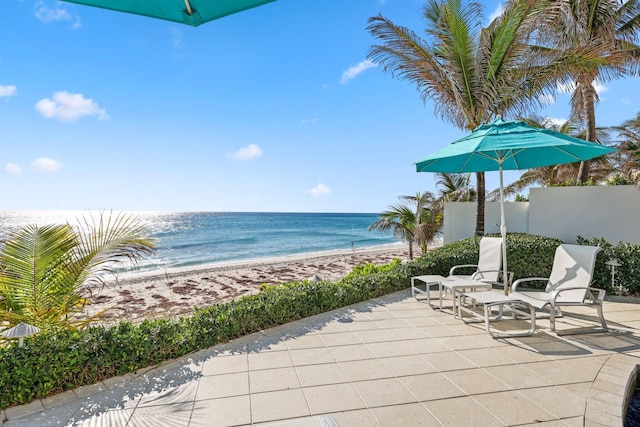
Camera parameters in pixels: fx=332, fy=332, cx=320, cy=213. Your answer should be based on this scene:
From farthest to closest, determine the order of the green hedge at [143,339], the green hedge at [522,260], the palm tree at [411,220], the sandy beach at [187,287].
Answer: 1. the palm tree at [411,220]
2. the sandy beach at [187,287]
3. the green hedge at [522,260]
4. the green hedge at [143,339]

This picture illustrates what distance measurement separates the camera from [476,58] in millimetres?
7914

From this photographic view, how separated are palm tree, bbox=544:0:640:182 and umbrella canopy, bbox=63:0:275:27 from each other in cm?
860

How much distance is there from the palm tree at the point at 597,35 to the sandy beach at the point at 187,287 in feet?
26.6

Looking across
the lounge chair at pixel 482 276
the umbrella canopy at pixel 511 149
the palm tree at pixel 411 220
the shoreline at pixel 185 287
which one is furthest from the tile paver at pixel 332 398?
the palm tree at pixel 411 220

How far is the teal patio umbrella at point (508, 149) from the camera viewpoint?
12.6 ft

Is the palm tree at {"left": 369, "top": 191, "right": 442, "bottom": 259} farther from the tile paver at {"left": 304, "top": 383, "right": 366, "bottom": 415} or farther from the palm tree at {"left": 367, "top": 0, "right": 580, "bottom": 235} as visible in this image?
the tile paver at {"left": 304, "top": 383, "right": 366, "bottom": 415}

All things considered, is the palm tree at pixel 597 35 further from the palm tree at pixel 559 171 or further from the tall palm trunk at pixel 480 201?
the palm tree at pixel 559 171

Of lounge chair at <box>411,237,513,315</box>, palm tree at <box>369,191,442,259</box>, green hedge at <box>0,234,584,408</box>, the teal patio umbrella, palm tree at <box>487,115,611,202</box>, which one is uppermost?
palm tree at <box>487,115,611,202</box>

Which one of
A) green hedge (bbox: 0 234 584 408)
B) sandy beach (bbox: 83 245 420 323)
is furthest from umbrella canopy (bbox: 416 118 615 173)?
sandy beach (bbox: 83 245 420 323)

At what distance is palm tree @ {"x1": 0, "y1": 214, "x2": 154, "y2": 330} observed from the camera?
321 centimetres

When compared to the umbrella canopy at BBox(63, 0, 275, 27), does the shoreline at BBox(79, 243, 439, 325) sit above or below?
below

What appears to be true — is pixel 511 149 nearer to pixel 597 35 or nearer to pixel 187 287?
pixel 597 35

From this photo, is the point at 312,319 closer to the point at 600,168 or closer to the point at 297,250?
the point at 600,168

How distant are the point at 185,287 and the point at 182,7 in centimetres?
1192
